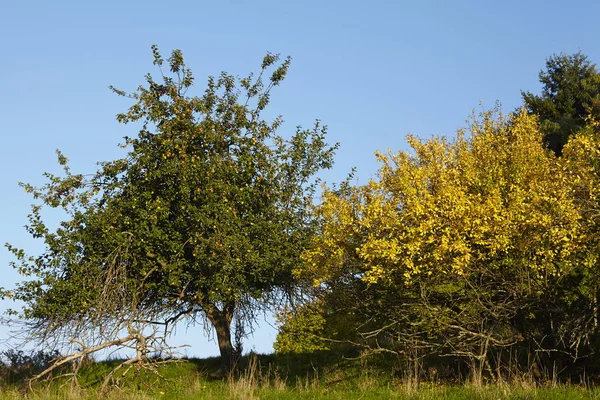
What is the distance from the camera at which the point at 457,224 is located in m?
18.4

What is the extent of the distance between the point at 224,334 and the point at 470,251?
532 inches

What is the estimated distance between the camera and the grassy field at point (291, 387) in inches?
699

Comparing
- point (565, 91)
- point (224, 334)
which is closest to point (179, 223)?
point (224, 334)

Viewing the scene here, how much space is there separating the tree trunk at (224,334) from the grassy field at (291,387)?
652 millimetres

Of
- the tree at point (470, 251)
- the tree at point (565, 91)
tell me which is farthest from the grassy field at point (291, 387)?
the tree at point (565, 91)

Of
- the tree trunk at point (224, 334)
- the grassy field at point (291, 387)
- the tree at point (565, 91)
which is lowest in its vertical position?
the grassy field at point (291, 387)

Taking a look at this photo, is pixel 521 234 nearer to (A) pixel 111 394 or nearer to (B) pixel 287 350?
(A) pixel 111 394

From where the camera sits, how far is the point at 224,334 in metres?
28.7

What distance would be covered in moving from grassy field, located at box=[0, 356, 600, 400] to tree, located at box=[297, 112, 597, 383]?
5.06 ft

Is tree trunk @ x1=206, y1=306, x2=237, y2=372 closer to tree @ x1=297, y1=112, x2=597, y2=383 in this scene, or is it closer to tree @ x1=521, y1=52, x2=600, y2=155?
tree @ x1=297, y1=112, x2=597, y2=383

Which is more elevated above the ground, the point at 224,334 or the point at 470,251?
the point at 470,251

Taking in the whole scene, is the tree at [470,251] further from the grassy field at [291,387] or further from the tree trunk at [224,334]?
the tree trunk at [224,334]

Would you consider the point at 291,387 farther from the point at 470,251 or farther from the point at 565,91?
the point at 565,91

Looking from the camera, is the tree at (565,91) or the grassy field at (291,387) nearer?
the grassy field at (291,387)
